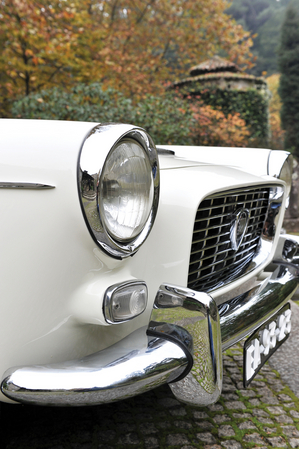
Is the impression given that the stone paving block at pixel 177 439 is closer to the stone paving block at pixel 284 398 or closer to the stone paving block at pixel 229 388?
the stone paving block at pixel 229 388

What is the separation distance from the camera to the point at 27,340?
97 cm

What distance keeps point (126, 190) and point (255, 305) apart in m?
0.79

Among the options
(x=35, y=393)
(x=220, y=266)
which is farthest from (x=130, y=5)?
(x=35, y=393)

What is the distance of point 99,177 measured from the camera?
37.5 inches

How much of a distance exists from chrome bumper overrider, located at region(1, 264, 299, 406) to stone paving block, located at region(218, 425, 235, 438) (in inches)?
20.5

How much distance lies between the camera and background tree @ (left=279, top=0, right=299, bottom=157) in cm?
1611

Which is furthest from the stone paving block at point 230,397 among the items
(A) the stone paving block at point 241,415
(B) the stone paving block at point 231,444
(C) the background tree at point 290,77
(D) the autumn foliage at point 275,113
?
(D) the autumn foliage at point 275,113

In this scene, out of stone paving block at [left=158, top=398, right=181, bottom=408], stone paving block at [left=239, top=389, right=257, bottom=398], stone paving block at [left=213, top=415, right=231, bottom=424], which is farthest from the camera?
stone paving block at [left=239, top=389, right=257, bottom=398]

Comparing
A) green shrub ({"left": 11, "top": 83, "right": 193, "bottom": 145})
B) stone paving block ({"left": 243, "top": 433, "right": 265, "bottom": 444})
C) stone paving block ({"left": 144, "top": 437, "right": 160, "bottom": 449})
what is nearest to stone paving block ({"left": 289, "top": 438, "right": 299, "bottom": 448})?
stone paving block ({"left": 243, "top": 433, "right": 265, "bottom": 444})

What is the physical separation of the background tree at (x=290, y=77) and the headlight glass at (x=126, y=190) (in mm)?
15608

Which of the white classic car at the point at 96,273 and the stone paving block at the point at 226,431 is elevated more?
the white classic car at the point at 96,273

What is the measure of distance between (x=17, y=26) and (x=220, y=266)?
293 inches

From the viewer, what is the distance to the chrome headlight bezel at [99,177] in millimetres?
952

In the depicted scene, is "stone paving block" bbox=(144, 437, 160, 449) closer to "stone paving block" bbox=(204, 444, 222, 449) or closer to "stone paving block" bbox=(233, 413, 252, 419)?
"stone paving block" bbox=(204, 444, 222, 449)
